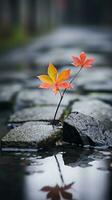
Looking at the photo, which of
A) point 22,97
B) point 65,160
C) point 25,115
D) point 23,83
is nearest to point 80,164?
point 65,160

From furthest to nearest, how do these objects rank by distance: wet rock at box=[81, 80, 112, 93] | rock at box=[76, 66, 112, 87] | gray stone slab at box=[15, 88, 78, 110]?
rock at box=[76, 66, 112, 87] < wet rock at box=[81, 80, 112, 93] < gray stone slab at box=[15, 88, 78, 110]

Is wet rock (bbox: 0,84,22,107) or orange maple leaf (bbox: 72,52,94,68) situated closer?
orange maple leaf (bbox: 72,52,94,68)

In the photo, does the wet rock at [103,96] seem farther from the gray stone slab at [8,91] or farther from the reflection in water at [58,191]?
the reflection in water at [58,191]

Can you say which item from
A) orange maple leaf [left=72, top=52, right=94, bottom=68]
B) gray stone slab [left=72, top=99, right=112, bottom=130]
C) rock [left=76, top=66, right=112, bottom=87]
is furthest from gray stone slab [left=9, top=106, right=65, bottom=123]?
rock [left=76, top=66, right=112, bottom=87]

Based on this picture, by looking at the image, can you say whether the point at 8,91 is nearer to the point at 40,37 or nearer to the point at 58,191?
the point at 58,191

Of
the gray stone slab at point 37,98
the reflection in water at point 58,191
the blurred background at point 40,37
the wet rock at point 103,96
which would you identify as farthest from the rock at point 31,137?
the blurred background at point 40,37

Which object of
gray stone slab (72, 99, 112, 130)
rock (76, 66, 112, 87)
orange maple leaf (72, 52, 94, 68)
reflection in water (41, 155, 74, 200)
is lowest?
rock (76, 66, 112, 87)

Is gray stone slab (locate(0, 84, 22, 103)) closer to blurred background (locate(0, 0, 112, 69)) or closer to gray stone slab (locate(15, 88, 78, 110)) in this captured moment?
gray stone slab (locate(15, 88, 78, 110))
